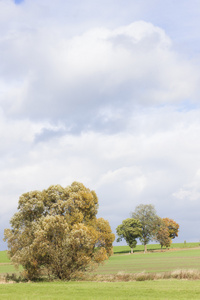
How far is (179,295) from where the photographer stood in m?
23.0

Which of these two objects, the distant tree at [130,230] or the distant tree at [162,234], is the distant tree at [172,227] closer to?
the distant tree at [162,234]

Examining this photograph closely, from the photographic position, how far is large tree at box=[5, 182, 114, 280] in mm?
39688

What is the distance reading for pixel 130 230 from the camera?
121000 mm

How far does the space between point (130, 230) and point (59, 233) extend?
83.8 metres

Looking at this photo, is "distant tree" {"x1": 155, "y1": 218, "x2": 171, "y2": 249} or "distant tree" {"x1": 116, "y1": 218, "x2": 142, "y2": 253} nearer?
"distant tree" {"x1": 116, "y1": 218, "x2": 142, "y2": 253}

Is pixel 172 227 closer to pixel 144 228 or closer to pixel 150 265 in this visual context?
pixel 144 228

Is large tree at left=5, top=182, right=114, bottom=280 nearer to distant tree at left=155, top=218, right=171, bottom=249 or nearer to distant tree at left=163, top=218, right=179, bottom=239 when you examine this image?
distant tree at left=155, top=218, right=171, bottom=249

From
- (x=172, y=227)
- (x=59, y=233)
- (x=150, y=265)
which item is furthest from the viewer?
(x=172, y=227)

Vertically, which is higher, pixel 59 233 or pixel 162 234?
pixel 59 233

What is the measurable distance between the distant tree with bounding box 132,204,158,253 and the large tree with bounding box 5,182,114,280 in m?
80.8

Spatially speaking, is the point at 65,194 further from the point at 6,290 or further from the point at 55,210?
the point at 6,290

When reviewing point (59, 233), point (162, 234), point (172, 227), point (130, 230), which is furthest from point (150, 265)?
point (172, 227)

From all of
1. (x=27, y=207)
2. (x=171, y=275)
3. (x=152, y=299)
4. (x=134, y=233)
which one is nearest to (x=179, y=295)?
(x=152, y=299)

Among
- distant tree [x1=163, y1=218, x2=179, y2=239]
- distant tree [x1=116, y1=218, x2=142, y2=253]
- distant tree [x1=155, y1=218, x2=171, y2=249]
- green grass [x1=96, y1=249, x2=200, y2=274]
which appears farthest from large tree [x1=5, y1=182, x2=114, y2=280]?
distant tree [x1=163, y1=218, x2=179, y2=239]
